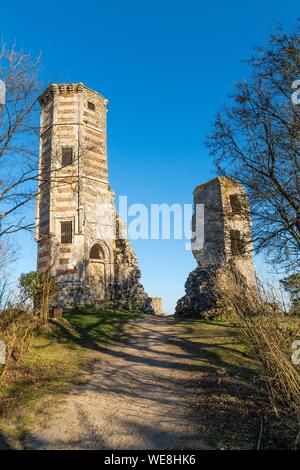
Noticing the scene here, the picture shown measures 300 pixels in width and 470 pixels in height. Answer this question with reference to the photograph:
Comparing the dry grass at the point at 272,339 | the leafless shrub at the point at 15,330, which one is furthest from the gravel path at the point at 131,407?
the leafless shrub at the point at 15,330

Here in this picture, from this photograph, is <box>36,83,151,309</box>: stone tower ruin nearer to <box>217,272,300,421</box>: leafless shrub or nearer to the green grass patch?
the green grass patch

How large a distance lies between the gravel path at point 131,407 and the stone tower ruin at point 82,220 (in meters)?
10.7

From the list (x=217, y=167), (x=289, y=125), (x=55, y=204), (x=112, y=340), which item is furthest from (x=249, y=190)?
(x=55, y=204)

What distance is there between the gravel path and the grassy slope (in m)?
0.29

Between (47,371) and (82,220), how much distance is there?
1358 centimetres

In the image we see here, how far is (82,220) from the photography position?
20.8m

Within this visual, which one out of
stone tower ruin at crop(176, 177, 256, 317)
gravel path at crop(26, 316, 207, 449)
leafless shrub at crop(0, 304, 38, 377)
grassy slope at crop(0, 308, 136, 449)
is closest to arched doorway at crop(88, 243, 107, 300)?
stone tower ruin at crop(176, 177, 256, 317)

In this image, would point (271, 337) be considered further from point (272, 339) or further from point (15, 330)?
point (15, 330)

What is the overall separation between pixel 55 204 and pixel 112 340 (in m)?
11.9

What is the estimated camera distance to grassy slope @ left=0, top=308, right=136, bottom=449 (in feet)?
17.4

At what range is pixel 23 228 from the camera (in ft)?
31.6

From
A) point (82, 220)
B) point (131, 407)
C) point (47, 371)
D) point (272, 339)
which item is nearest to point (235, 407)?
point (272, 339)

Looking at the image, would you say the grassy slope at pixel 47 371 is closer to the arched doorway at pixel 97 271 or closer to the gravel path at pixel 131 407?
the gravel path at pixel 131 407

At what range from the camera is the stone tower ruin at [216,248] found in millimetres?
10797
